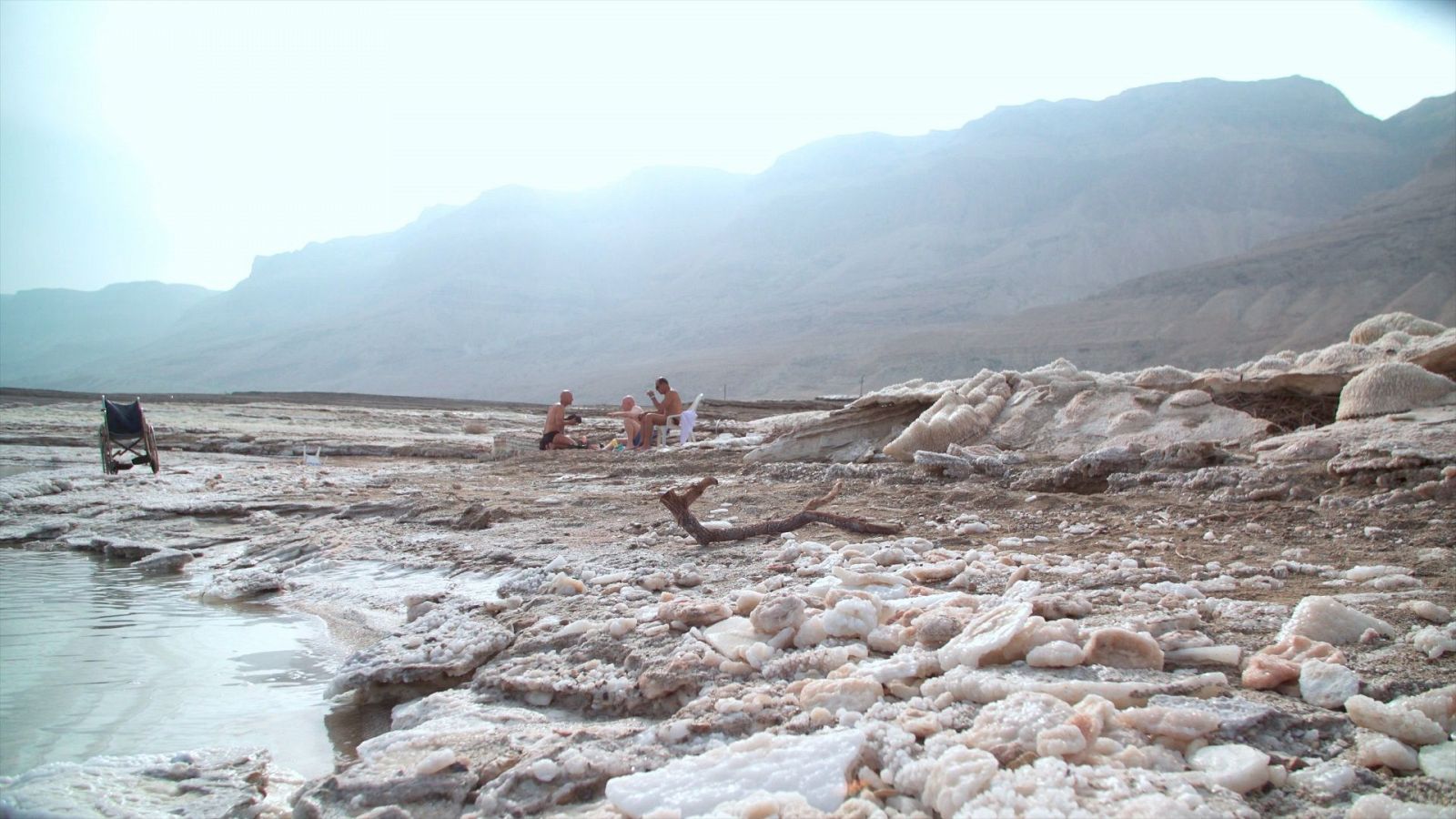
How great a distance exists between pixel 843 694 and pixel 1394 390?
6.03 meters

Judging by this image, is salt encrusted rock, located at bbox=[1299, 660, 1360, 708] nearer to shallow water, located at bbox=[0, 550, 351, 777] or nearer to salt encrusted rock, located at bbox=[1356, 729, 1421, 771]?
salt encrusted rock, located at bbox=[1356, 729, 1421, 771]

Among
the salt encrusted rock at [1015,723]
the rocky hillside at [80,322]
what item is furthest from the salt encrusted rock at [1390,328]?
the rocky hillside at [80,322]

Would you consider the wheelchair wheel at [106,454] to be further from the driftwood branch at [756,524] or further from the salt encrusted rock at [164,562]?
the driftwood branch at [756,524]

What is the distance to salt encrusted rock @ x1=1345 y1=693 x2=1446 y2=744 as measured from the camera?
5.93ft

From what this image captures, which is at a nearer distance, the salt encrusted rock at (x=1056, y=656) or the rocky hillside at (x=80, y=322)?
the salt encrusted rock at (x=1056, y=656)

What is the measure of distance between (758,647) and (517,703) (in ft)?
2.71

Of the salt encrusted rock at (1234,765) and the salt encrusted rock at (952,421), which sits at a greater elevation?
the salt encrusted rock at (952,421)

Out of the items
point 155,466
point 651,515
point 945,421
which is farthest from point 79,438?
point 945,421

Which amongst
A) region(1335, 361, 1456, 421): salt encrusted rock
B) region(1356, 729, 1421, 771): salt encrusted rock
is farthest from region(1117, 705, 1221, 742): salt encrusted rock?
region(1335, 361, 1456, 421): salt encrusted rock

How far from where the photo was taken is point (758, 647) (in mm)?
2713

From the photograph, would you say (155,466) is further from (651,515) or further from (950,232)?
(950,232)

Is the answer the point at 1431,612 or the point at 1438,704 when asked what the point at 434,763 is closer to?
the point at 1438,704

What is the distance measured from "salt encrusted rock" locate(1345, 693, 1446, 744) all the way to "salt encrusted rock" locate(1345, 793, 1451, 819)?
27 cm

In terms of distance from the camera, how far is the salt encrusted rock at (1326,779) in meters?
1.70
